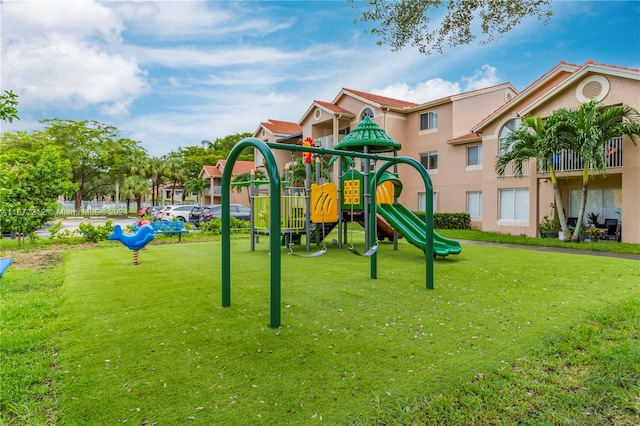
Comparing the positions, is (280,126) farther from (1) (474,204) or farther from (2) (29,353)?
(2) (29,353)

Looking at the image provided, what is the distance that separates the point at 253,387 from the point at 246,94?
19.6 metres

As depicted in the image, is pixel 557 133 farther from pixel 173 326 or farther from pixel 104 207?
pixel 104 207

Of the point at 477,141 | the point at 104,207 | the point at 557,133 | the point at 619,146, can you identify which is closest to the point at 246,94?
the point at 477,141

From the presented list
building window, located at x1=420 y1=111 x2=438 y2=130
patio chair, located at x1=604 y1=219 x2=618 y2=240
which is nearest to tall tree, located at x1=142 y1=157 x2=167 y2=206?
building window, located at x1=420 y1=111 x2=438 y2=130

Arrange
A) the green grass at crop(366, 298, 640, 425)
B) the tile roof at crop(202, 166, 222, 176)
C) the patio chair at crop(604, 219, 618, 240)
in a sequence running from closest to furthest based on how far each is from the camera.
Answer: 1. the green grass at crop(366, 298, 640, 425)
2. the patio chair at crop(604, 219, 618, 240)
3. the tile roof at crop(202, 166, 222, 176)

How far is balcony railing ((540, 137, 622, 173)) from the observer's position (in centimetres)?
1589

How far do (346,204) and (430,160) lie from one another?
15.0 meters

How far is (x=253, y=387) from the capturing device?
365cm

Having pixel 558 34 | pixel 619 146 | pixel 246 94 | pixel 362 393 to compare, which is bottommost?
pixel 362 393

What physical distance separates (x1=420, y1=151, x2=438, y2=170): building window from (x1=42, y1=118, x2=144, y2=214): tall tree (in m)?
33.7

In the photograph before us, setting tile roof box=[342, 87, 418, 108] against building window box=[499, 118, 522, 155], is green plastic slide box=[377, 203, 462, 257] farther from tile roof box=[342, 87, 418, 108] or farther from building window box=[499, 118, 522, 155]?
tile roof box=[342, 87, 418, 108]

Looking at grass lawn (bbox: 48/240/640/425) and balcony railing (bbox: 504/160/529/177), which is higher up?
balcony railing (bbox: 504/160/529/177)

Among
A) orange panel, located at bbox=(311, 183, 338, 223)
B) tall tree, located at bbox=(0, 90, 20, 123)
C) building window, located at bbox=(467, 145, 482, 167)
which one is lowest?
orange panel, located at bbox=(311, 183, 338, 223)

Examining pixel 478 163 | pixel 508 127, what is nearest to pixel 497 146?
pixel 508 127
